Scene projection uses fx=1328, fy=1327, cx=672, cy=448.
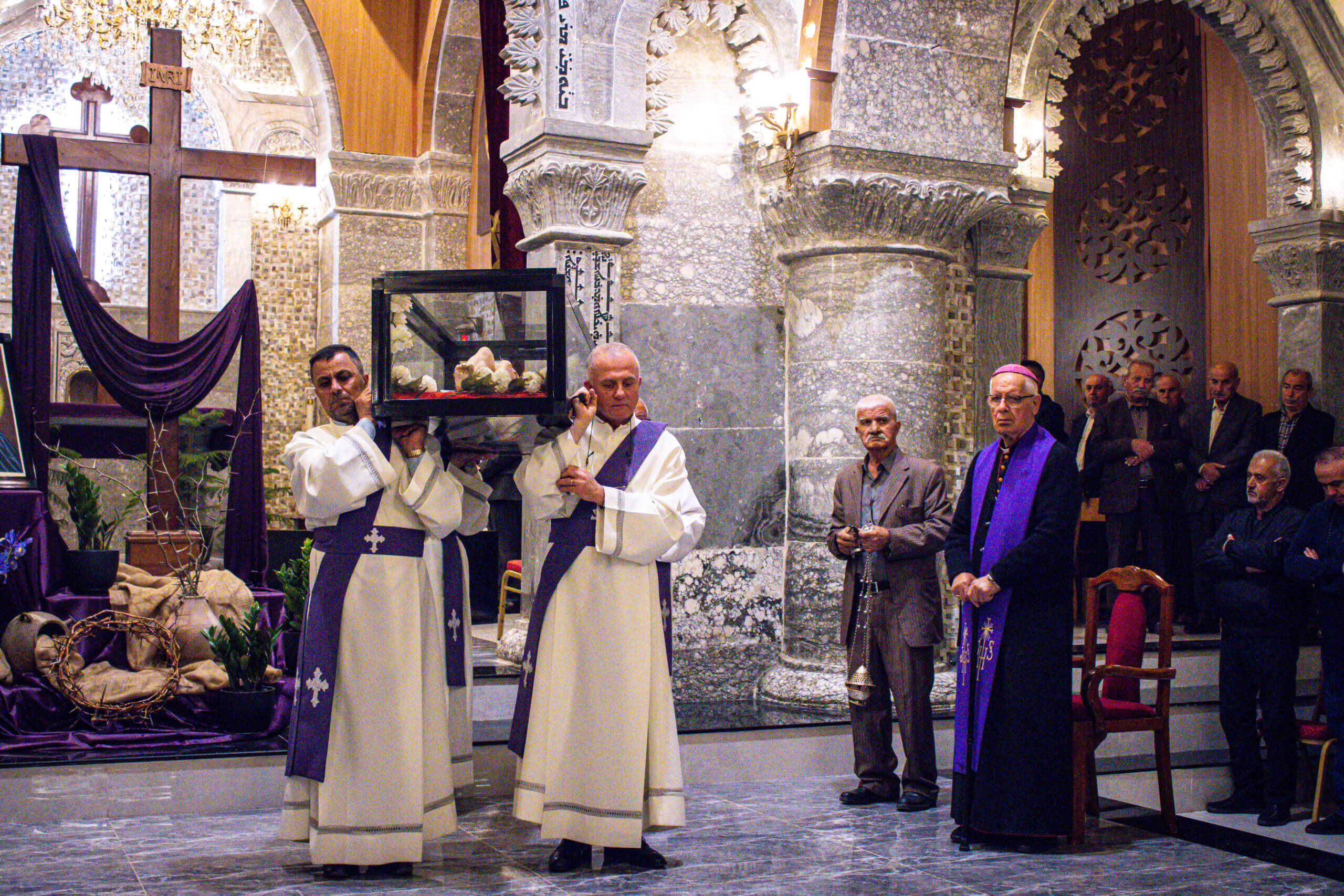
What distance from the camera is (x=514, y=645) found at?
6633 mm

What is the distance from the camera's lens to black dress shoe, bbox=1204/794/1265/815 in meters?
5.45

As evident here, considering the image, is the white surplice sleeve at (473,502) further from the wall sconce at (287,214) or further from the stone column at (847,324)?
the wall sconce at (287,214)

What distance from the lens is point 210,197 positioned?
14.3 meters

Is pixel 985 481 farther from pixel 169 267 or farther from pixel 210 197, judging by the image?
pixel 210 197

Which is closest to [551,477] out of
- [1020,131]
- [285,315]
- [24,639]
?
[24,639]

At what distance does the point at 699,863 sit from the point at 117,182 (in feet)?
40.8

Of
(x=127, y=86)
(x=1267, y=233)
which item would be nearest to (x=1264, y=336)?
(x=1267, y=233)

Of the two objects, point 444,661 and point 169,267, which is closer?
point 444,661

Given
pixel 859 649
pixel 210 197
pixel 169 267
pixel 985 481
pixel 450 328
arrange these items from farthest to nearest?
pixel 210 197
pixel 169 267
pixel 859 649
pixel 985 481
pixel 450 328

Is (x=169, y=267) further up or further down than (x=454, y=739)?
further up

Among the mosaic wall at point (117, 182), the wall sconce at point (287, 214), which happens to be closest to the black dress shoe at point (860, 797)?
the wall sconce at point (287, 214)

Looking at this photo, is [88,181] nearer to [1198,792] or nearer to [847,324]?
[847,324]

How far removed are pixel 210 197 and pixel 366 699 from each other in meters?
11.6

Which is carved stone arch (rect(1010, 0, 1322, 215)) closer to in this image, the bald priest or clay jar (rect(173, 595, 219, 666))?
the bald priest
